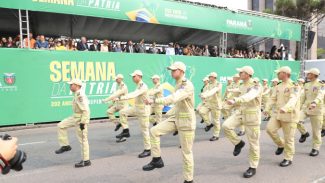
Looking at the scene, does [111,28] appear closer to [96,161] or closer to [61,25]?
[61,25]

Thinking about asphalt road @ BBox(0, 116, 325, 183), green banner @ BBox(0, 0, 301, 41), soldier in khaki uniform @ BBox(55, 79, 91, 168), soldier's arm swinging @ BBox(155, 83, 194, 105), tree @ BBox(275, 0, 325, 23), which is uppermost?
tree @ BBox(275, 0, 325, 23)

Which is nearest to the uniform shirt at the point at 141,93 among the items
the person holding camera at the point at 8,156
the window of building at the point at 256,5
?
the person holding camera at the point at 8,156

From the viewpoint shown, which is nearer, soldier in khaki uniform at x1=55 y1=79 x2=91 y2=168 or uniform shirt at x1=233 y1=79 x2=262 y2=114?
uniform shirt at x1=233 y1=79 x2=262 y2=114

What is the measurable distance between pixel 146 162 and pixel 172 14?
1004cm

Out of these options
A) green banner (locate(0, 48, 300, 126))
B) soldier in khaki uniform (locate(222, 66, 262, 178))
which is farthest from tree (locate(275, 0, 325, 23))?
soldier in khaki uniform (locate(222, 66, 262, 178))

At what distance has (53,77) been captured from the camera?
12.5 metres

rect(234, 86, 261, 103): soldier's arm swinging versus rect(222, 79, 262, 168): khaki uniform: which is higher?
rect(234, 86, 261, 103): soldier's arm swinging

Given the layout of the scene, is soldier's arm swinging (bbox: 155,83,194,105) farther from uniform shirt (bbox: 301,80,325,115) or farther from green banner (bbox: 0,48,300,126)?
green banner (bbox: 0,48,300,126)

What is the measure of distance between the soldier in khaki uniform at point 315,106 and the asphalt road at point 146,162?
384mm

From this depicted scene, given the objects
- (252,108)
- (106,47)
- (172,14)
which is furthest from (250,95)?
(172,14)

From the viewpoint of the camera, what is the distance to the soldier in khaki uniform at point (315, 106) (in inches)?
318

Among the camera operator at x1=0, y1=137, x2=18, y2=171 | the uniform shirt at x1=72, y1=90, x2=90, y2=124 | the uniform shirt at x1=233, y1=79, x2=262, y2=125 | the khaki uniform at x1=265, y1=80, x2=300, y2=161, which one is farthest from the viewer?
the uniform shirt at x1=72, y1=90, x2=90, y2=124

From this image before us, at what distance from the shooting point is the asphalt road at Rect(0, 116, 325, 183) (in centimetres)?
619

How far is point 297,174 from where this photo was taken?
6.41 metres
